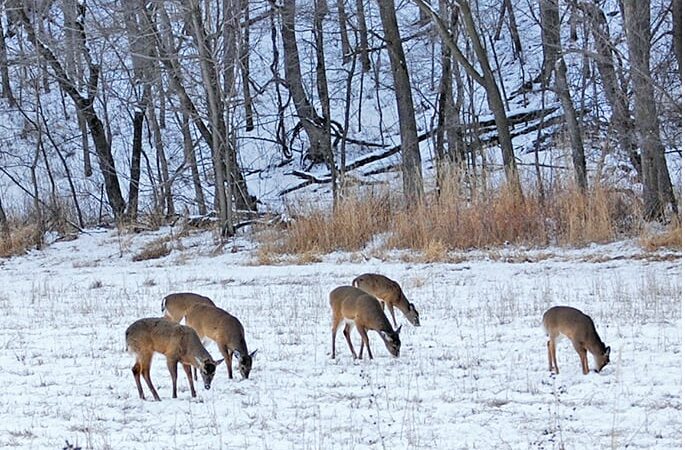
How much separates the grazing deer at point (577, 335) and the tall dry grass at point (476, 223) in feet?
24.7

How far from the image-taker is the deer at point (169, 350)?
22.0 ft

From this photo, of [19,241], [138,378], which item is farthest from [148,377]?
[19,241]

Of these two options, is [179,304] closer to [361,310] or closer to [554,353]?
[361,310]

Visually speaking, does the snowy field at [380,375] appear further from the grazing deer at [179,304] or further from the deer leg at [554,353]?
the grazing deer at [179,304]

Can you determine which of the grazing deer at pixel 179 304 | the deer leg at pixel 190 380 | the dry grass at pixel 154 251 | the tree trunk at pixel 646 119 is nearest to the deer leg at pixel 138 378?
the deer leg at pixel 190 380

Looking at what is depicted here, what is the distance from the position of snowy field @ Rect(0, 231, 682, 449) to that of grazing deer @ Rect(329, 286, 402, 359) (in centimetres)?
14

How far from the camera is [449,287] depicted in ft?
39.0

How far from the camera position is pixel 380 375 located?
715 centimetres

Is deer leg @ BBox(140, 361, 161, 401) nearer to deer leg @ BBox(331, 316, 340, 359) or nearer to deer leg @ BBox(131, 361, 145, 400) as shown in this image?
deer leg @ BBox(131, 361, 145, 400)

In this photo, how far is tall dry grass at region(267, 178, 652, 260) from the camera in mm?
15555

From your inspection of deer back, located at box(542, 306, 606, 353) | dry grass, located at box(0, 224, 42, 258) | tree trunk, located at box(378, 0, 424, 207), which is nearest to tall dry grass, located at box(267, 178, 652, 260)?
tree trunk, located at box(378, 0, 424, 207)

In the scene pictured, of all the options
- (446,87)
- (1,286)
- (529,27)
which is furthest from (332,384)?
(529,27)

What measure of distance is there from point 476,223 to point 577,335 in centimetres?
905

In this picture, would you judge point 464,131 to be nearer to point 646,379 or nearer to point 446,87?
point 446,87
